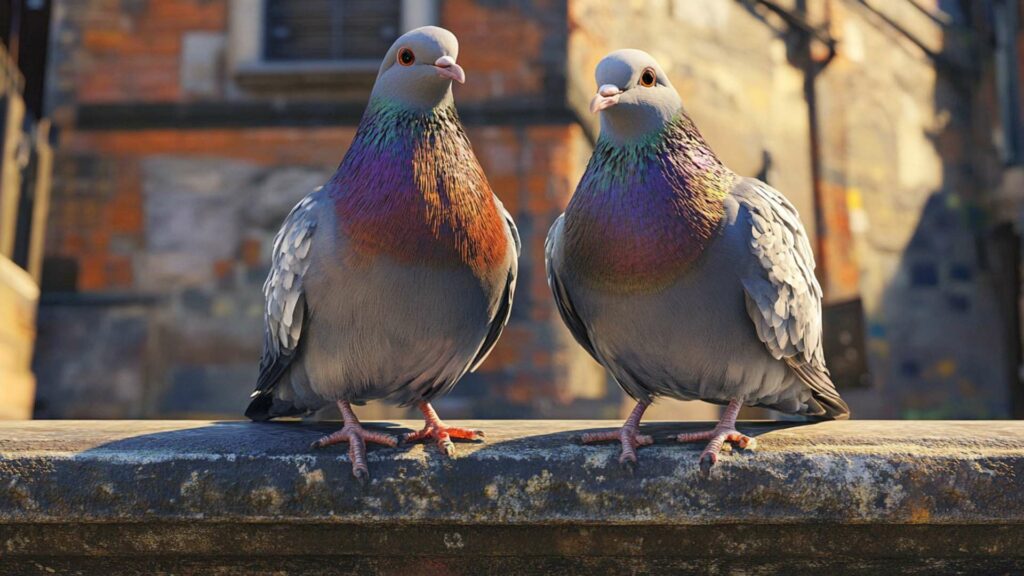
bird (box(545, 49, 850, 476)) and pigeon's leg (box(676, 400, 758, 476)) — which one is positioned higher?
bird (box(545, 49, 850, 476))

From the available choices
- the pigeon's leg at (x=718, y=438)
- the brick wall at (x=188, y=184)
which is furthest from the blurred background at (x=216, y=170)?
the pigeon's leg at (x=718, y=438)

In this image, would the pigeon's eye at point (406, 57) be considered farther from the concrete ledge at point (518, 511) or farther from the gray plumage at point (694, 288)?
the concrete ledge at point (518, 511)

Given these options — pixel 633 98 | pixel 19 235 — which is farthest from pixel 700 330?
pixel 19 235

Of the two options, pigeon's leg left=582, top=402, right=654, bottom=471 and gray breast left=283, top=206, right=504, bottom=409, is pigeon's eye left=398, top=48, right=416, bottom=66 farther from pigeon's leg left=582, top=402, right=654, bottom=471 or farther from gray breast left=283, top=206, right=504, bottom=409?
pigeon's leg left=582, top=402, right=654, bottom=471

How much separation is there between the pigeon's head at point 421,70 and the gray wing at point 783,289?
2.37 ft

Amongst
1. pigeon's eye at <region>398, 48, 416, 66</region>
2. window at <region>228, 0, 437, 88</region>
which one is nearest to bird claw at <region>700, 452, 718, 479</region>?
pigeon's eye at <region>398, 48, 416, 66</region>

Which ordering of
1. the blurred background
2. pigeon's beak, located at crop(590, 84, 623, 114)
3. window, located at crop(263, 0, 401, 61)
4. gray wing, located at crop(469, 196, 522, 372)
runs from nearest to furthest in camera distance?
pigeon's beak, located at crop(590, 84, 623, 114) < gray wing, located at crop(469, 196, 522, 372) < the blurred background < window, located at crop(263, 0, 401, 61)

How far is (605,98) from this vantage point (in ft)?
8.11

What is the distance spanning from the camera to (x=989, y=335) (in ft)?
32.0

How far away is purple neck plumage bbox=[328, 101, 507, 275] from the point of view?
2.60 meters

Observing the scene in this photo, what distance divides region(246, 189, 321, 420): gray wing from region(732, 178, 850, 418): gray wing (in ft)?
3.28

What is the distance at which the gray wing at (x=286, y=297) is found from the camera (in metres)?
2.71

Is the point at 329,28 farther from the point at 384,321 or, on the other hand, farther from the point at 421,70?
the point at 384,321

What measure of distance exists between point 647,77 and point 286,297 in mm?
967
